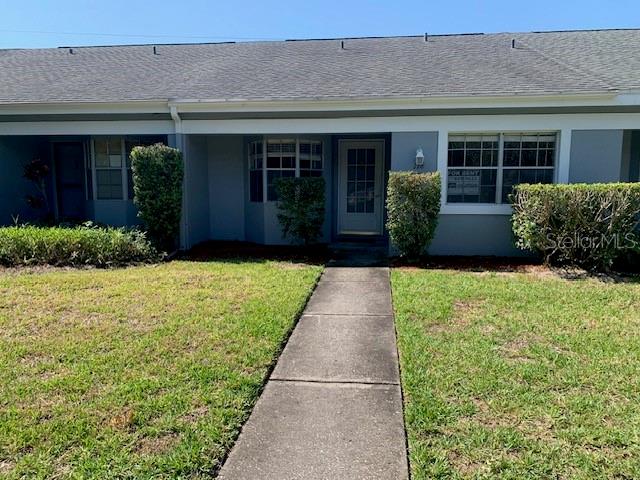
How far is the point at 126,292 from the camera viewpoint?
6414mm

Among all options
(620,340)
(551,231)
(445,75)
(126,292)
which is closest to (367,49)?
(445,75)

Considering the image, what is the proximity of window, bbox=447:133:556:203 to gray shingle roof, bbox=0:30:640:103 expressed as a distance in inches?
39.1

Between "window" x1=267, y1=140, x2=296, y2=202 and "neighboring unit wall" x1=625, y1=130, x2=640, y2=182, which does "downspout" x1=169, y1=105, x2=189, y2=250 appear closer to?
"window" x1=267, y1=140, x2=296, y2=202

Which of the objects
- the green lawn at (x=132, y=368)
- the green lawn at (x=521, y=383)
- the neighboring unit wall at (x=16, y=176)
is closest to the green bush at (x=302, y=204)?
the green lawn at (x=132, y=368)

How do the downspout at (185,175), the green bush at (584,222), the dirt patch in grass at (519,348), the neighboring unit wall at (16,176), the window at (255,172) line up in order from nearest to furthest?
the dirt patch in grass at (519,348)
the green bush at (584,222)
the downspout at (185,175)
the window at (255,172)
the neighboring unit wall at (16,176)

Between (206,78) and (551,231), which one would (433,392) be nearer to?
(551,231)

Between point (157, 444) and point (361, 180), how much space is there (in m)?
9.19

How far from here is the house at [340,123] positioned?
8.81 m

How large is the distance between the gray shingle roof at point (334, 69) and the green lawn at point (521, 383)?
4676mm

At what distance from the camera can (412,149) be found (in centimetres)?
913

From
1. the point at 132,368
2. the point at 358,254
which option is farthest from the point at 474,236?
the point at 132,368

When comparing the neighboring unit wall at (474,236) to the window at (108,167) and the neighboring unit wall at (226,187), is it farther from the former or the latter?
the window at (108,167)

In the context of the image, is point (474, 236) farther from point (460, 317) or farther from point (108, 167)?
point (108, 167)

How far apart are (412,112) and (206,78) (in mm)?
5042
